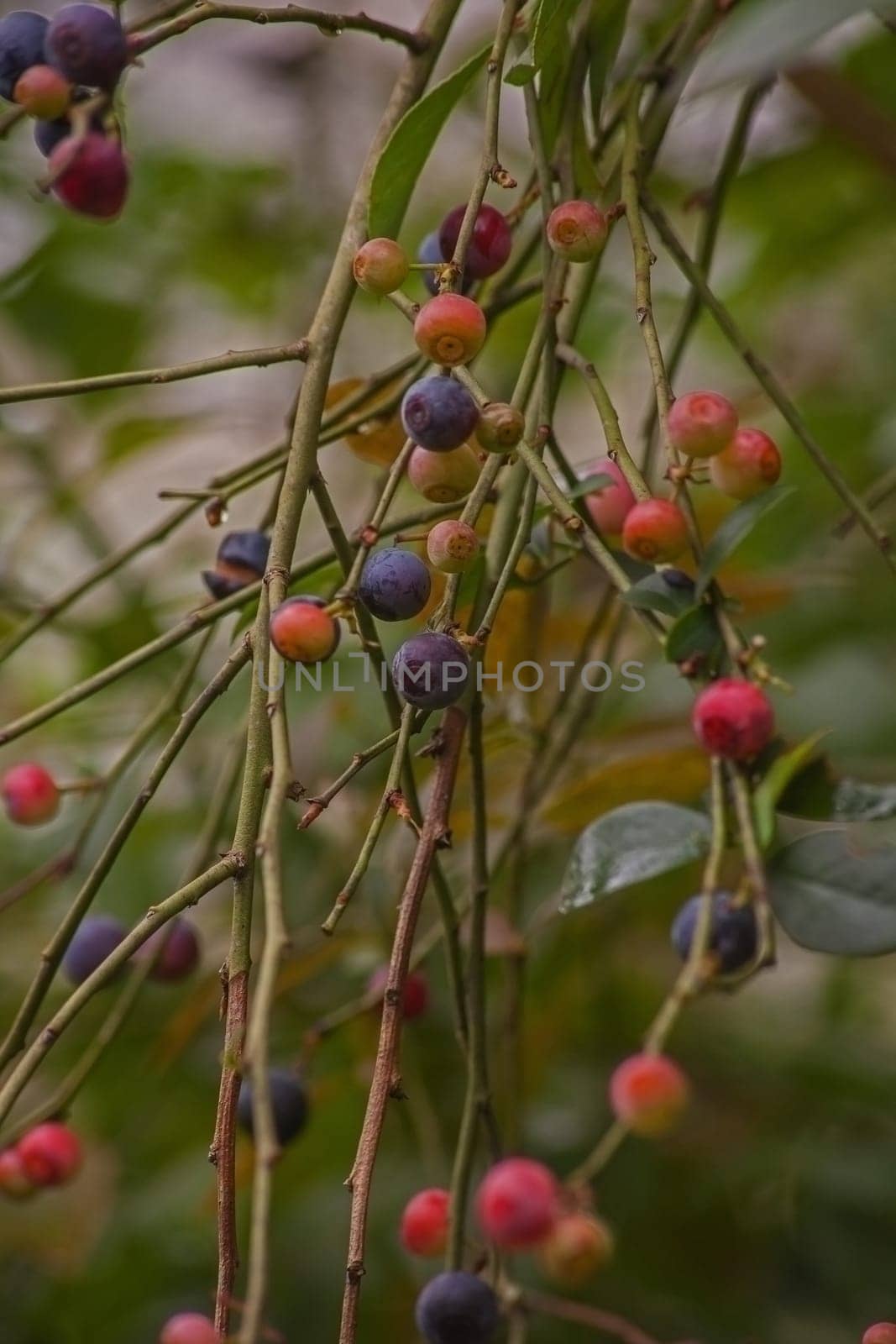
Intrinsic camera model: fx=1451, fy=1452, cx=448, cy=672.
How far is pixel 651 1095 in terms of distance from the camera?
37cm

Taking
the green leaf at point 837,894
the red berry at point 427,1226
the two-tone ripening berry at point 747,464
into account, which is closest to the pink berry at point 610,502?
the two-tone ripening berry at point 747,464

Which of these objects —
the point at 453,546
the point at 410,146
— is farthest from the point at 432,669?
the point at 410,146

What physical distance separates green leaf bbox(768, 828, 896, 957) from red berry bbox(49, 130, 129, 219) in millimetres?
341

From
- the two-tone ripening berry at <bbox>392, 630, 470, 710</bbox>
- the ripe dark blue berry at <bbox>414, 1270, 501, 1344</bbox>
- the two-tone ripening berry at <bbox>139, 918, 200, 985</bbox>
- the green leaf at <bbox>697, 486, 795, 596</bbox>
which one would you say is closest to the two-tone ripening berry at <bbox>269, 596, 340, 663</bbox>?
the two-tone ripening berry at <bbox>392, 630, 470, 710</bbox>

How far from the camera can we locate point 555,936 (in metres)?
1.04

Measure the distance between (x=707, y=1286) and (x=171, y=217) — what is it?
122 centimetres

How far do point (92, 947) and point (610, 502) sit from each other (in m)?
0.37

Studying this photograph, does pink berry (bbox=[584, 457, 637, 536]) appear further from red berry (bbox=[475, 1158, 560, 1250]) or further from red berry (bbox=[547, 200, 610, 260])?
red berry (bbox=[475, 1158, 560, 1250])

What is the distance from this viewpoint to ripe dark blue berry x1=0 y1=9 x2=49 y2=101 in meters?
0.54

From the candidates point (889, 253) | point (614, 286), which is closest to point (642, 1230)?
point (614, 286)

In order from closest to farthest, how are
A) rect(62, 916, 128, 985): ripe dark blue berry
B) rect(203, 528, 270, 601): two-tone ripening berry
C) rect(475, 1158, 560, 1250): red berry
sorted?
rect(475, 1158, 560, 1250): red berry, rect(203, 528, 270, 601): two-tone ripening berry, rect(62, 916, 128, 985): ripe dark blue berry

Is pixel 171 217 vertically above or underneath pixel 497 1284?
above

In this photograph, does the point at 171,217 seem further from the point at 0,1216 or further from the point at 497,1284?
the point at 497,1284

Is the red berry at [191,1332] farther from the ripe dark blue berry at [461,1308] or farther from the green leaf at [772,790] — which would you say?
the green leaf at [772,790]
